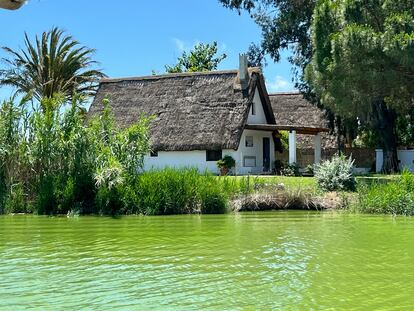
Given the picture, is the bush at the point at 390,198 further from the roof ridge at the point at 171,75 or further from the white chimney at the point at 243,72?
the roof ridge at the point at 171,75

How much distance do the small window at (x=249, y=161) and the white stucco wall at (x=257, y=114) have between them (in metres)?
1.98

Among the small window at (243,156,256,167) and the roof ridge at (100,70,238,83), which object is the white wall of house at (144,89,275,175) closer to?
the small window at (243,156,256,167)

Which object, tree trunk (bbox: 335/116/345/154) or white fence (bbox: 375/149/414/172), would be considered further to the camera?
tree trunk (bbox: 335/116/345/154)

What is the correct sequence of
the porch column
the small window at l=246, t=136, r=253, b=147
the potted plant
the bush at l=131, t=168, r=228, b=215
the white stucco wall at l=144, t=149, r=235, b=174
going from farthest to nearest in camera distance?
the small window at l=246, t=136, r=253, b=147
the white stucco wall at l=144, t=149, r=235, b=174
the porch column
the potted plant
the bush at l=131, t=168, r=228, b=215

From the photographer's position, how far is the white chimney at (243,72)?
115 ft

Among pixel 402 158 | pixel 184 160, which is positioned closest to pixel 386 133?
pixel 402 158

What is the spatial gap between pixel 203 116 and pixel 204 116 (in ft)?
0.20

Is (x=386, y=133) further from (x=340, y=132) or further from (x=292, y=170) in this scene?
(x=292, y=170)

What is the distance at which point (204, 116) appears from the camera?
34.5 metres

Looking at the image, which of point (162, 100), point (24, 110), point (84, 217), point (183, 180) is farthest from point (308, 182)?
point (162, 100)

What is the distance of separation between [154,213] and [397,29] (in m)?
10.5

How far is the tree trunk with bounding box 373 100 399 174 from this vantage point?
113ft

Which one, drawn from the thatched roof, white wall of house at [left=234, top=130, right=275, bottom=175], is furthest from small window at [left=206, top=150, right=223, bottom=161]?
white wall of house at [left=234, top=130, right=275, bottom=175]

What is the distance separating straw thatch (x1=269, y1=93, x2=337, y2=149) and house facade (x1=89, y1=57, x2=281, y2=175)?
474 cm
